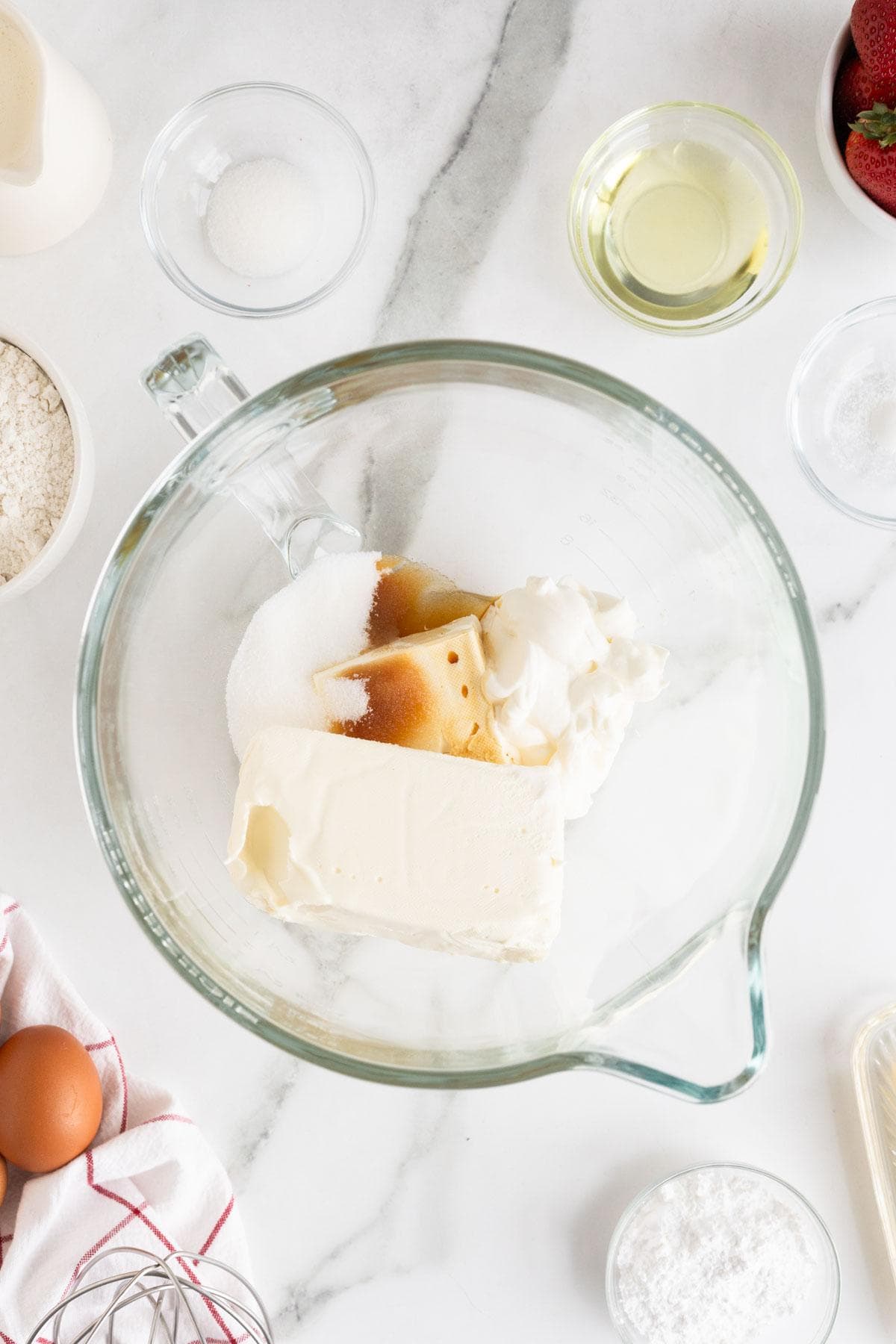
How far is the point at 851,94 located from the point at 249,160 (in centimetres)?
61

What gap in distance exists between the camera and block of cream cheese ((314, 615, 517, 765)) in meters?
0.92

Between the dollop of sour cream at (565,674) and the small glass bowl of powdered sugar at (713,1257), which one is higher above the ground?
the dollop of sour cream at (565,674)

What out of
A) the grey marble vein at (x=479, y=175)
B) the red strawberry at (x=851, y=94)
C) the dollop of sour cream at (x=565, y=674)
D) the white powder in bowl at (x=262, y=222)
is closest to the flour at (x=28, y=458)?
the white powder in bowl at (x=262, y=222)

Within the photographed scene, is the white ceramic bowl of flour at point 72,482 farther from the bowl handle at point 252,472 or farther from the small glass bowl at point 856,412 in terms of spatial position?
the small glass bowl at point 856,412

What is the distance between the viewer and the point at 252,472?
39.1 inches

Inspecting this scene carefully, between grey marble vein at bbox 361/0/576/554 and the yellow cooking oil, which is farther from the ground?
grey marble vein at bbox 361/0/576/554

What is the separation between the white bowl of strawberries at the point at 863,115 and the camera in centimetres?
103

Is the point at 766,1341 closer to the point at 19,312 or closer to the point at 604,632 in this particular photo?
the point at 604,632

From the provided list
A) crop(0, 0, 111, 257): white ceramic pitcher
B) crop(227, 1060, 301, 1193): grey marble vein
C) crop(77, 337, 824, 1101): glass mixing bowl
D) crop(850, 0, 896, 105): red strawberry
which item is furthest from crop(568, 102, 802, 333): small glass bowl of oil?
crop(227, 1060, 301, 1193): grey marble vein

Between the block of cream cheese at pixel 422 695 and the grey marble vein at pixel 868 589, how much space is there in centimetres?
42

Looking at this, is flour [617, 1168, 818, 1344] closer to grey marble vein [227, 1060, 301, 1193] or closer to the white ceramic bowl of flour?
grey marble vein [227, 1060, 301, 1193]

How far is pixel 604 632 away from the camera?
3.11 feet

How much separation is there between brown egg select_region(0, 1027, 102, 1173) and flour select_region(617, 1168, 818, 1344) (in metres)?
0.57

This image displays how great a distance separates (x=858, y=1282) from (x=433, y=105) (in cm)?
132
